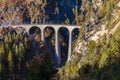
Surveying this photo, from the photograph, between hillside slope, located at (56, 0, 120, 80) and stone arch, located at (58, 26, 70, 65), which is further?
stone arch, located at (58, 26, 70, 65)

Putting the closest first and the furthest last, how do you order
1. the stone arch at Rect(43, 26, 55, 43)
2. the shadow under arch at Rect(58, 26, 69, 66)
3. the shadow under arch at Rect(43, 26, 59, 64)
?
the shadow under arch at Rect(58, 26, 69, 66), the shadow under arch at Rect(43, 26, 59, 64), the stone arch at Rect(43, 26, 55, 43)

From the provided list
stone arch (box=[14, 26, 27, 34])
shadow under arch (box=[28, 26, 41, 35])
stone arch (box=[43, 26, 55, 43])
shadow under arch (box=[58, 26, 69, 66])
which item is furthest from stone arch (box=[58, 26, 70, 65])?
stone arch (box=[14, 26, 27, 34])

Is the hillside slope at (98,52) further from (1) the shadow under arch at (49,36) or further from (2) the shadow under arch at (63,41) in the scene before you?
(1) the shadow under arch at (49,36)

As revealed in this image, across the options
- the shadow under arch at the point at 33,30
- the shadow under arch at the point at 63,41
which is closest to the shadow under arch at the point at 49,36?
the shadow under arch at the point at 33,30

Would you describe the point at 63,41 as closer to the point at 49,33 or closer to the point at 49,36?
the point at 49,36

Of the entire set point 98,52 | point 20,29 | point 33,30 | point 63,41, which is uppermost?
point 20,29

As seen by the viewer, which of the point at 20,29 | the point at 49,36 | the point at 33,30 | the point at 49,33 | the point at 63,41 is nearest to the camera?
the point at 20,29

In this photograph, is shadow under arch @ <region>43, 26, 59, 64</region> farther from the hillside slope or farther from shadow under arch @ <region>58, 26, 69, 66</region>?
the hillside slope

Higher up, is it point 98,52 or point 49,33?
point 49,33

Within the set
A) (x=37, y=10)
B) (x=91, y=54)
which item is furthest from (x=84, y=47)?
(x=37, y=10)

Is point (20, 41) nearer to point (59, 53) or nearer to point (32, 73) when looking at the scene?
point (59, 53)

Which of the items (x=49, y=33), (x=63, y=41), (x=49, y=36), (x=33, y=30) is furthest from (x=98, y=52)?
(x=33, y=30)

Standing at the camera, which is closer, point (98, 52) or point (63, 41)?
point (98, 52)

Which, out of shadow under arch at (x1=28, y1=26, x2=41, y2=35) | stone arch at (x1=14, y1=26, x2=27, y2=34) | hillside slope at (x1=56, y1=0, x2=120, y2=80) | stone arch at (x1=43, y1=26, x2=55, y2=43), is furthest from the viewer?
shadow under arch at (x1=28, y1=26, x2=41, y2=35)
